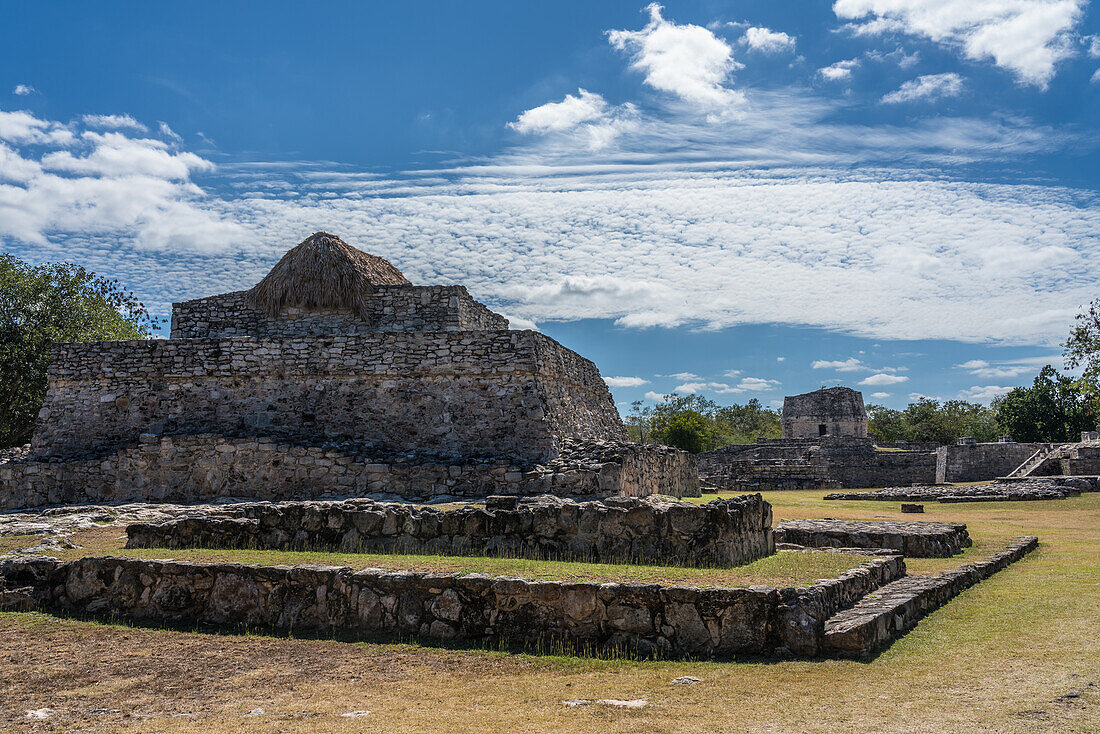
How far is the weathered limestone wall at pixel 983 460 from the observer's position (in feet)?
101

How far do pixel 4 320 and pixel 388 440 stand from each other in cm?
1809

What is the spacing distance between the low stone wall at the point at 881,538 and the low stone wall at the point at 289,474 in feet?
10.3

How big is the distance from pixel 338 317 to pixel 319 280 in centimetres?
95

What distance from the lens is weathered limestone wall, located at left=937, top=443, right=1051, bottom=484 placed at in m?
30.8

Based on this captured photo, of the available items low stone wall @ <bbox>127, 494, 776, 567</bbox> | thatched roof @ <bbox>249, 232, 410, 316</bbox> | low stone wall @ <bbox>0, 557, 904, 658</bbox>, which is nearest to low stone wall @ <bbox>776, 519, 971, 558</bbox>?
low stone wall @ <bbox>127, 494, 776, 567</bbox>

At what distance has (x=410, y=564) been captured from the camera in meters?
7.30

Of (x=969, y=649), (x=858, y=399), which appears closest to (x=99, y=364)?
(x=969, y=649)

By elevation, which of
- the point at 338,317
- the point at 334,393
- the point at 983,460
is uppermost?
the point at 338,317

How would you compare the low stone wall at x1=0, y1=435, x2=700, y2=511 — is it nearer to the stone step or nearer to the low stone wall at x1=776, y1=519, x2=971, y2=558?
the low stone wall at x1=776, y1=519, x2=971, y2=558

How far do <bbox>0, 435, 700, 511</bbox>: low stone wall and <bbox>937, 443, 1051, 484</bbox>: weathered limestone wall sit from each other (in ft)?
67.6

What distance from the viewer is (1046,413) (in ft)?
159

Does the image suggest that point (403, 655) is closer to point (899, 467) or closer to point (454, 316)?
point (454, 316)

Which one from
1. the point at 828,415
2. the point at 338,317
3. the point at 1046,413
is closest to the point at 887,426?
the point at 1046,413

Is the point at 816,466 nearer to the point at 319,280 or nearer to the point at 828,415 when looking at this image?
the point at 828,415
